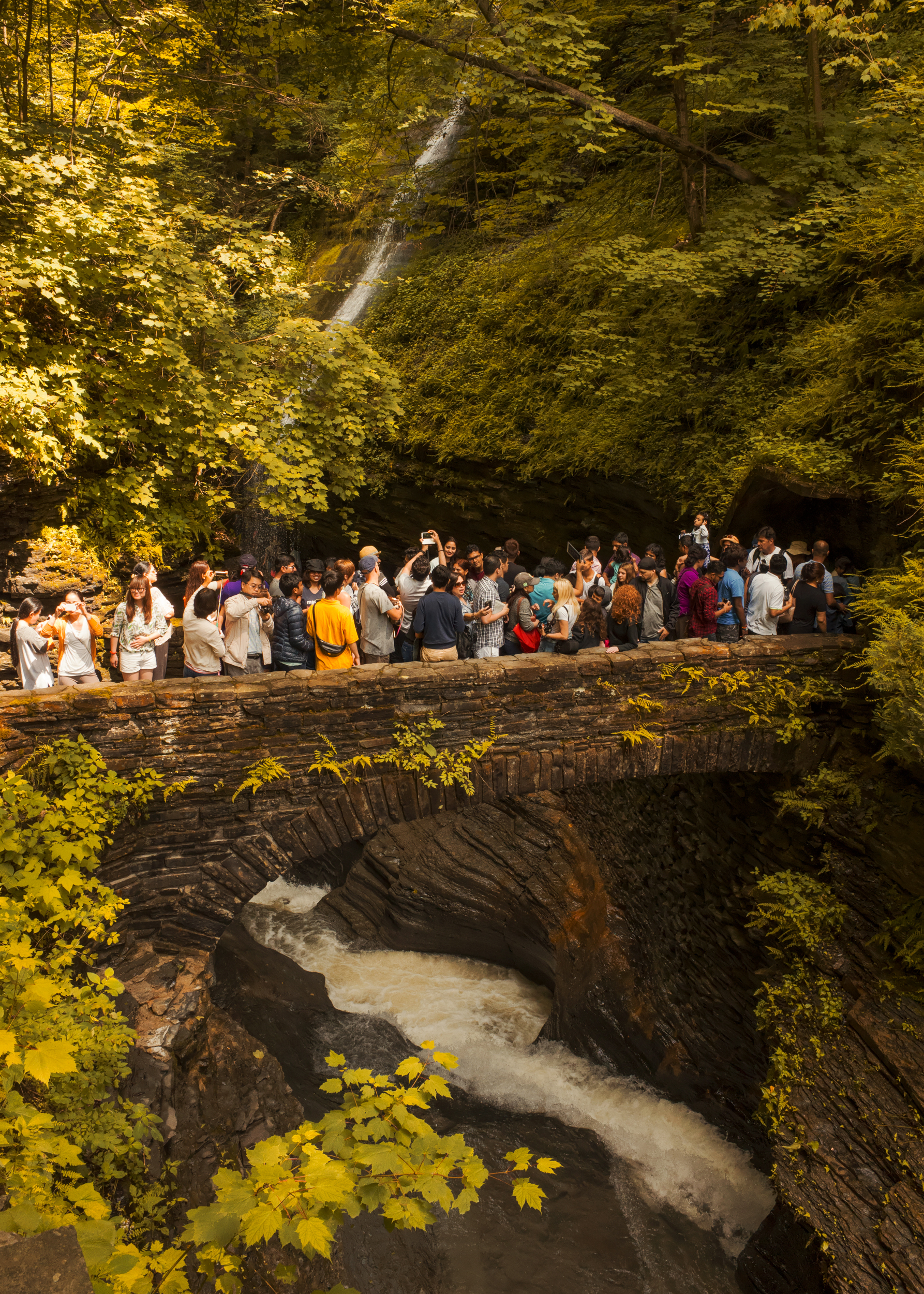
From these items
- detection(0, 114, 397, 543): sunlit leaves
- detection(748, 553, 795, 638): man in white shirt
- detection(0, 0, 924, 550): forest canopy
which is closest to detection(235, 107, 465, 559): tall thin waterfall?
detection(0, 0, 924, 550): forest canopy

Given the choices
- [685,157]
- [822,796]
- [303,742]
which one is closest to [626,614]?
[822,796]

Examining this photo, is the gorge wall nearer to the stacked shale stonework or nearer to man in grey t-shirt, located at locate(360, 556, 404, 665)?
the stacked shale stonework

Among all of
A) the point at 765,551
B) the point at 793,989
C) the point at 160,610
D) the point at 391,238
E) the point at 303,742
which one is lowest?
the point at 793,989

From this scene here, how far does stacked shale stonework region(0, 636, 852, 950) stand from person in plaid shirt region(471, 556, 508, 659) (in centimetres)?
104

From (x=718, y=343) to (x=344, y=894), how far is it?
10.1 m

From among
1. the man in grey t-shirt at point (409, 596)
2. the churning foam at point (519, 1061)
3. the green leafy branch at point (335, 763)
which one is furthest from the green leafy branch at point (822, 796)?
the green leafy branch at point (335, 763)

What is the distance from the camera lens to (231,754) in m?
6.27

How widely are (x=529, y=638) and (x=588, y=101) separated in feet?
22.4

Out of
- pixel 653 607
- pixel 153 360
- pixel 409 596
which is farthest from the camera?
pixel 153 360

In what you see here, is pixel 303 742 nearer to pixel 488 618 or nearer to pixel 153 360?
pixel 488 618

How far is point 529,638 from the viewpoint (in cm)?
811

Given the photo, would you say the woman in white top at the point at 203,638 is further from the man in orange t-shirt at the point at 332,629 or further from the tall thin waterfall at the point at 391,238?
the tall thin waterfall at the point at 391,238

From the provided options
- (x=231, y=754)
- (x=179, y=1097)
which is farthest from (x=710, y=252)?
(x=179, y=1097)

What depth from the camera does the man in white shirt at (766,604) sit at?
7.51 meters
